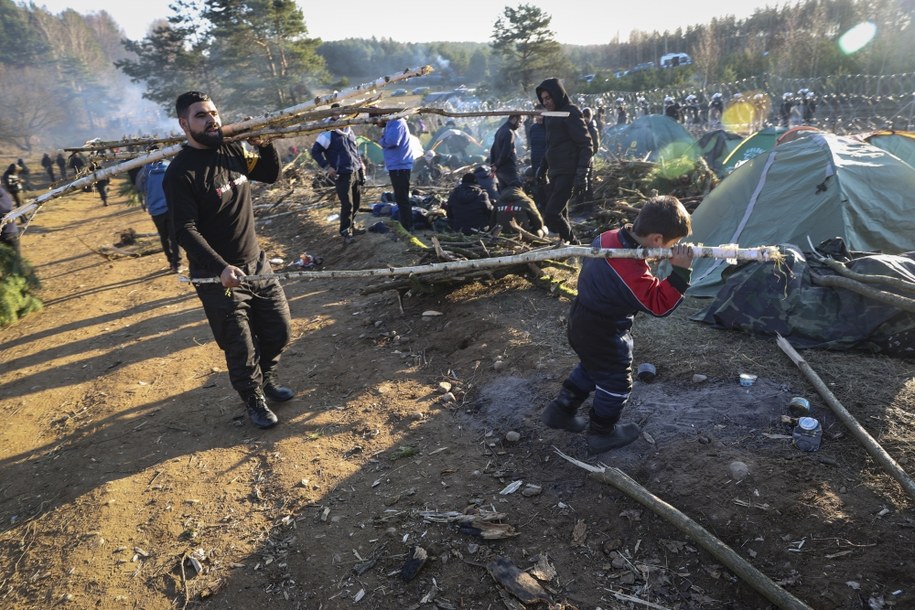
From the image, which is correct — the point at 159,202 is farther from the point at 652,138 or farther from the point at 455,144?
the point at 455,144

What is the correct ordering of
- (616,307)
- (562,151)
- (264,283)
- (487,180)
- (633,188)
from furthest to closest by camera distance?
1. (633,188)
2. (487,180)
3. (562,151)
4. (264,283)
5. (616,307)

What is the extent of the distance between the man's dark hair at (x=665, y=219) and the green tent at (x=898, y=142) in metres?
7.65

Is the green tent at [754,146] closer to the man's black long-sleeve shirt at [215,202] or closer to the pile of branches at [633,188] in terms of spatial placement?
the pile of branches at [633,188]

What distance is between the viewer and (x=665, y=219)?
2.82m

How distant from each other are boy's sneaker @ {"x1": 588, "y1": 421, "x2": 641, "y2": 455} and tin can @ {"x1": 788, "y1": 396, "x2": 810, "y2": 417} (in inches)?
40.1

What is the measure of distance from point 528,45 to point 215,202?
43.3 meters

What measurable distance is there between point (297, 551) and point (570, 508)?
5.18ft

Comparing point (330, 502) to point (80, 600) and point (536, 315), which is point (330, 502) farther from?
point (536, 315)

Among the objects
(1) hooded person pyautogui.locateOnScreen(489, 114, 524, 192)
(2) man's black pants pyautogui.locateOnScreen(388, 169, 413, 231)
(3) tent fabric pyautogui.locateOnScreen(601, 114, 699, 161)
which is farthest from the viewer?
(3) tent fabric pyautogui.locateOnScreen(601, 114, 699, 161)

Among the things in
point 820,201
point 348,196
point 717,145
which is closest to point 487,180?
point 348,196

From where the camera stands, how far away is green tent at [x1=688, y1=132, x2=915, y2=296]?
5.56 metres

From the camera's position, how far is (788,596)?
2.26m

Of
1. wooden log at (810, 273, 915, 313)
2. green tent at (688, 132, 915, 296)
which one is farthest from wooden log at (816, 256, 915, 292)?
green tent at (688, 132, 915, 296)

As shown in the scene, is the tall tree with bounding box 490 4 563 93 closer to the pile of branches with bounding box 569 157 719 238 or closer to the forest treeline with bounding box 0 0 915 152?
the forest treeline with bounding box 0 0 915 152
